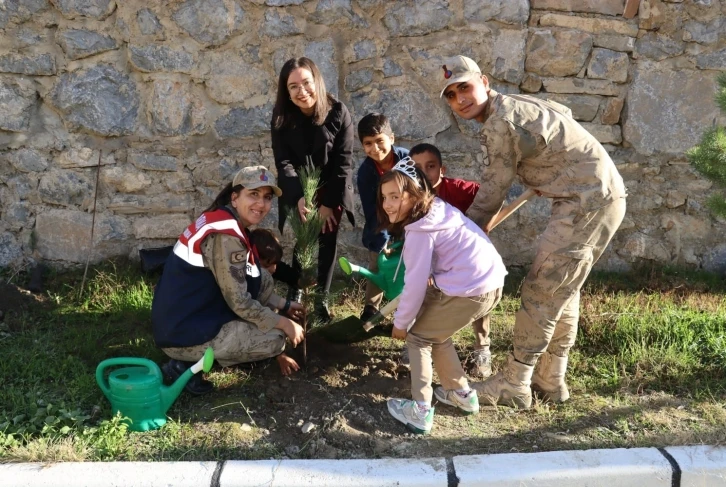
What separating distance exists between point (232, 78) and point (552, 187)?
8.13ft

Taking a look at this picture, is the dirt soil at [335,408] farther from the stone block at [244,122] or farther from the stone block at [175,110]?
the stone block at [175,110]

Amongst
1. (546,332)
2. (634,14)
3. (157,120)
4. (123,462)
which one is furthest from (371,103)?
(123,462)

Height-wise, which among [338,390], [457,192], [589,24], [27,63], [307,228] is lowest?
[338,390]

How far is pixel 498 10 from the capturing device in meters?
4.68

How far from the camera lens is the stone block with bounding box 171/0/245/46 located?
456cm

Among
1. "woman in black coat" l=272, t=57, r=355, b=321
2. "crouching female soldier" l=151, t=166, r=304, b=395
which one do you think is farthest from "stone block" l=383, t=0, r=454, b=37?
"crouching female soldier" l=151, t=166, r=304, b=395

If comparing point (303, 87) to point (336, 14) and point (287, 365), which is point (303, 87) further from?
point (287, 365)

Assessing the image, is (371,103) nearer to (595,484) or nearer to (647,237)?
(647,237)

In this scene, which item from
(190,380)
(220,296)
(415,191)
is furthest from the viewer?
(220,296)

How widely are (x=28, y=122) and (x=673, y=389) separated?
4.43 metres

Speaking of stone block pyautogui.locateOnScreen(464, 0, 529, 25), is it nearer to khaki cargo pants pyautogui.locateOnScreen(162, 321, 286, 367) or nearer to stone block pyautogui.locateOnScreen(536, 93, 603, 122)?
stone block pyautogui.locateOnScreen(536, 93, 603, 122)

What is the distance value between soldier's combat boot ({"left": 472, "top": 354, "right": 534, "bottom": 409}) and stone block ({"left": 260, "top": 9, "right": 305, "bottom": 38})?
2653mm

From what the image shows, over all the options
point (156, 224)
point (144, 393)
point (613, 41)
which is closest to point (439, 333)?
point (144, 393)

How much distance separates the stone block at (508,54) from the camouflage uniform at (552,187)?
146 cm
